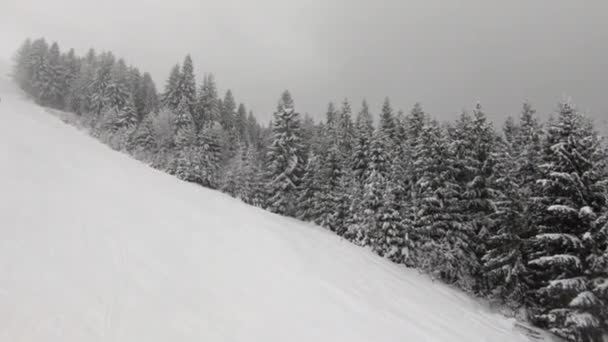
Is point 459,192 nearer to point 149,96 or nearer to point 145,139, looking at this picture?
point 145,139

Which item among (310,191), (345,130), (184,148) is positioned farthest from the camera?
(345,130)

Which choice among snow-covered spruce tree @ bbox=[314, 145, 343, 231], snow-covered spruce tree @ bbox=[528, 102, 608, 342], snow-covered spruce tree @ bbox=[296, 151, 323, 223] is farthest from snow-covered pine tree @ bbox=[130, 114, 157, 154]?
snow-covered spruce tree @ bbox=[528, 102, 608, 342]

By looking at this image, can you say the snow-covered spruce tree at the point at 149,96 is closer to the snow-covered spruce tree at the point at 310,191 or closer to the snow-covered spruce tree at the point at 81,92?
the snow-covered spruce tree at the point at 81,92

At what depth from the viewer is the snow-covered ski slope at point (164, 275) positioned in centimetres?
540

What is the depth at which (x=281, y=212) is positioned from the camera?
106 feet

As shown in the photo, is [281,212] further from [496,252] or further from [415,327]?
[415,327]

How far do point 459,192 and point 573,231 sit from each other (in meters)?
9.07

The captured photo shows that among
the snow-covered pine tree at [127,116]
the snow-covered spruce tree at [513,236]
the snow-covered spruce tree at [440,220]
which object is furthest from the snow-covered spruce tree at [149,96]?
the snow-covered spruce tree at [513,236]

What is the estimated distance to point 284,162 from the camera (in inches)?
1351

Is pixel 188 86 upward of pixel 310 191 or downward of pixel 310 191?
upward

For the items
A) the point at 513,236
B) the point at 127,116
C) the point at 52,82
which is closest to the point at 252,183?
the point at 127,116

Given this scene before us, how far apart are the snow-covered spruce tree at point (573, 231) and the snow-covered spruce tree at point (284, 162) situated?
21.5 m

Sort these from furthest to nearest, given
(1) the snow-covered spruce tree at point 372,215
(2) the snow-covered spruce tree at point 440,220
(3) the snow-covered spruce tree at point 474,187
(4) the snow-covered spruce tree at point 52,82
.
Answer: (4) the snow-covered spruce tree at point 52,82 → (1) the snow-covered spruce tree at point 372,215 → (3) the snow-covered spruce tree at point 474,187 → (2) the snow-covered spruce tree at point 440,220

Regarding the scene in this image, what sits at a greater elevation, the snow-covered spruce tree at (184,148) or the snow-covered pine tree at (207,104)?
the snow-covered pine tree at (207,104)
